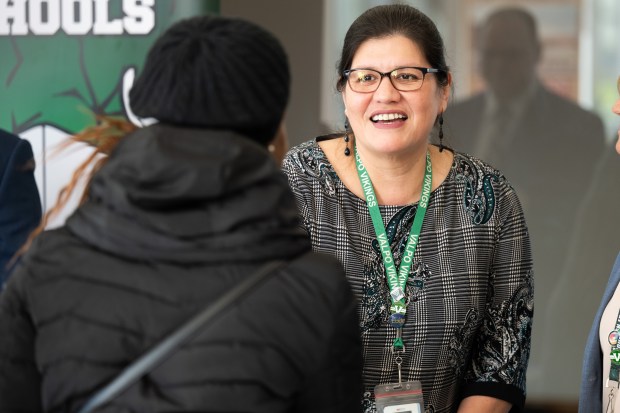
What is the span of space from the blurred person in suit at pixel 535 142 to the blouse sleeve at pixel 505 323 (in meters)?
2.10

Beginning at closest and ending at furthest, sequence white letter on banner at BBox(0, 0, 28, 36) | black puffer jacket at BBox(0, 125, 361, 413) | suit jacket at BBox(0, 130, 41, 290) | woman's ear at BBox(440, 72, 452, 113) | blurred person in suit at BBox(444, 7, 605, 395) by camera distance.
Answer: black puffer jacket at BBox(0, 125, 361, 413) < woman's ear at BBox(440, 72, 452, 113) < suit jacket at BBox(0, 130, 41, 290) < white letter on banner at BBox(0, 0, 28, 36) < blurred person in suit at BBox(444, 7, 605, 395)

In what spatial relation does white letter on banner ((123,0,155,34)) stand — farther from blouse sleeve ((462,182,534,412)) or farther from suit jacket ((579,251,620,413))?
suit jacket ((579,251,620,413))

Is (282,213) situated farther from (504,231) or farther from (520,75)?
(520,75)

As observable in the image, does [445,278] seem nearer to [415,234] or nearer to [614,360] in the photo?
[415,234]

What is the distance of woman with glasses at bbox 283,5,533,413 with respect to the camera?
238cm

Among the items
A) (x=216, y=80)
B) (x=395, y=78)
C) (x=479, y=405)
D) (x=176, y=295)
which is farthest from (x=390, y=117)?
(x=176, y=295)

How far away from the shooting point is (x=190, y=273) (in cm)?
135

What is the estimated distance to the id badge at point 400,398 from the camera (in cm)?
231

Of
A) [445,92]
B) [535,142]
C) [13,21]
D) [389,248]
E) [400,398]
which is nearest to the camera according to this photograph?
[400,398]

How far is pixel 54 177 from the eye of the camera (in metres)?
3.60

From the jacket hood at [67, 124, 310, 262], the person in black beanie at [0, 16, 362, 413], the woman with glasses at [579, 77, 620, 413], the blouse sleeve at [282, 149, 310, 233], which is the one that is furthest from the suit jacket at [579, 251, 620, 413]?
the jacket hood at [67, 124, 310, 262]

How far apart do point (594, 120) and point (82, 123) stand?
2436mm

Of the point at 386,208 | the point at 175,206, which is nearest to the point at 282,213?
the point at 175,206

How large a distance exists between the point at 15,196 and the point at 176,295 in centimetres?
213
